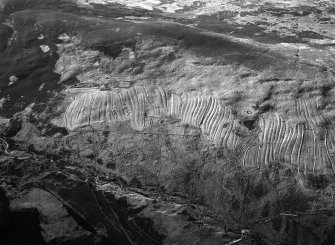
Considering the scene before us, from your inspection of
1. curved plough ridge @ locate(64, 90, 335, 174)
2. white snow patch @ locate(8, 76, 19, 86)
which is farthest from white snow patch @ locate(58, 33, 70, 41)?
curved plough ridge @ locate(64, 90, 335, 174)

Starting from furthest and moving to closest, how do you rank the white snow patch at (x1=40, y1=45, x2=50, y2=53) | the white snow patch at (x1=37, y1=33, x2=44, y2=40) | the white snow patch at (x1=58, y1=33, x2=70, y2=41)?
1. the white snow patch at (x1=37, y1=33, x2=44, y2=40)
2. the white snow patch at (x1=58, y1=33, x2=70, y2=41)
3. the white snow patch at (x1=40, y1=45, x2=50, y2=53)

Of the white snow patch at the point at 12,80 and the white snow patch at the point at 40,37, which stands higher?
the white snow patch at the point at 40,37

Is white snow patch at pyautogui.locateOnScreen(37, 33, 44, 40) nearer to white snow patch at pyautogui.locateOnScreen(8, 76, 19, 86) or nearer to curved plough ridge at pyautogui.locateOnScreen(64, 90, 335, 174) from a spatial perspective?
white snow patch at pyautogui.locateOnScreen(8, 76, 19, 86)

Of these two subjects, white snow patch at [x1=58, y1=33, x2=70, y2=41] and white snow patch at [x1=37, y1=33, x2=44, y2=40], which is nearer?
white snow patch at [x1=58, y1=33, x2=70, y2=41]

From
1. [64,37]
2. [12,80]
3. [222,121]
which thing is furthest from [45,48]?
[222,121]

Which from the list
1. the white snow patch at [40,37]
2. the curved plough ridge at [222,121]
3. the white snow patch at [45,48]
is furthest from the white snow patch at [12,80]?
the curved plough ridge at [222,121]

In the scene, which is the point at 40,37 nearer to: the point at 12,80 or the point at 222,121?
the point at 12,80

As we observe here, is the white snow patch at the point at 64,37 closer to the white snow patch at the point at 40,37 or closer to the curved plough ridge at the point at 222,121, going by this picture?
the white snow patch at the point at 40,37

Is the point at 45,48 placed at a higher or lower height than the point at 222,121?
higher

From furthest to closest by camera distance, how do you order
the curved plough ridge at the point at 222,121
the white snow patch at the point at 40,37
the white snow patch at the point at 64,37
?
the white snow patch at the point at 40,37, the white snow patch at the point at 64,37, the curved plough ridge at the point at 222,121

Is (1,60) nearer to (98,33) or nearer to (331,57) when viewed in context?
(98,33)
